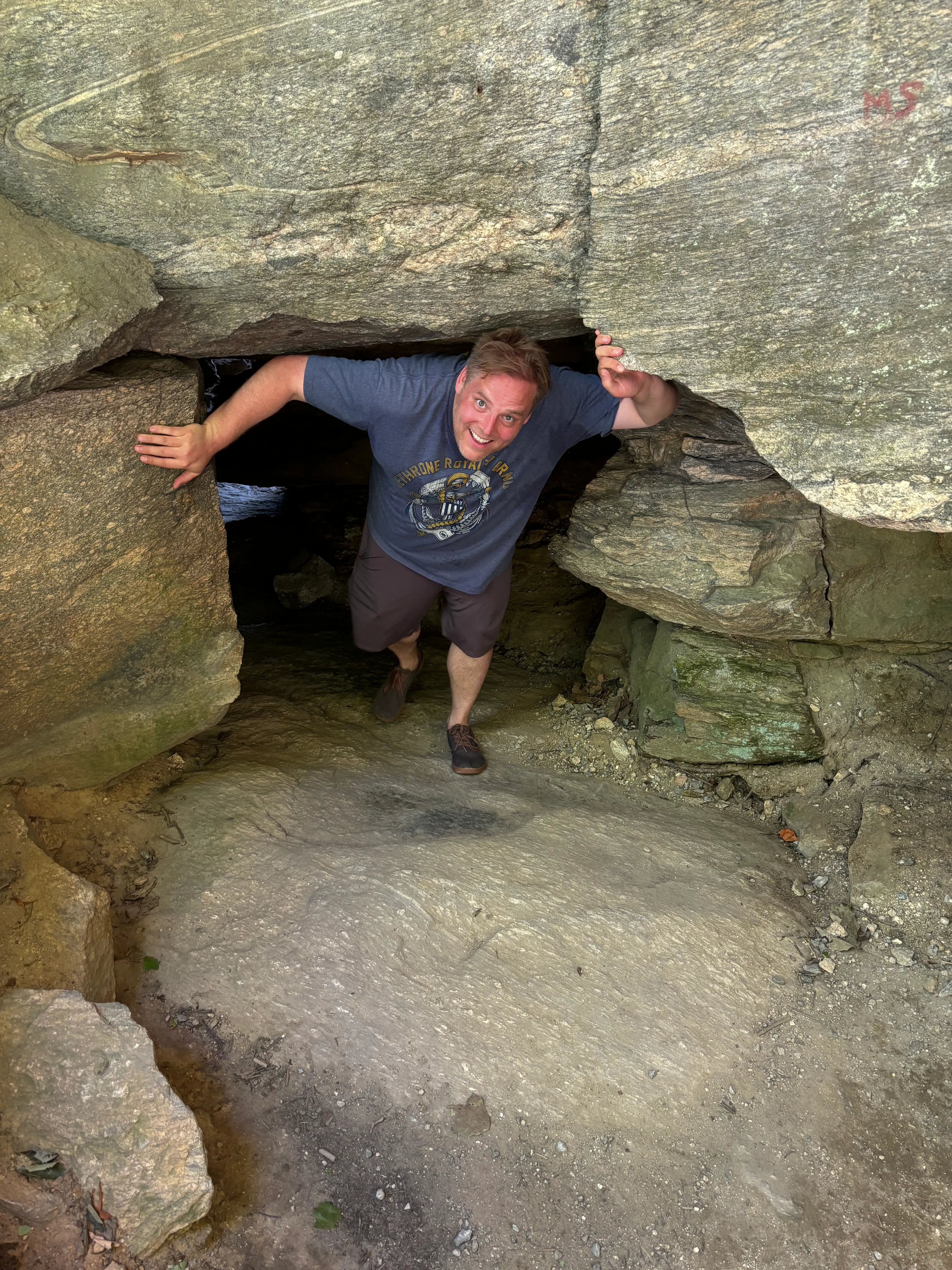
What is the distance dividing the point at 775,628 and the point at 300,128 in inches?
94.5

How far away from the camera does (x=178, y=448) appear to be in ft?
9.37

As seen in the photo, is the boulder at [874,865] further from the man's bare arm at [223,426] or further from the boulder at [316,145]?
the man's bare arm at [223,426]

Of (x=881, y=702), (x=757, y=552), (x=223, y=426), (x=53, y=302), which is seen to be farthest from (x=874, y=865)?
(x=53, y=302)

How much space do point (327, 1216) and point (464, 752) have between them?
1.91m

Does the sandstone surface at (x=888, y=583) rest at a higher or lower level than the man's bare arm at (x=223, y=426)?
lower

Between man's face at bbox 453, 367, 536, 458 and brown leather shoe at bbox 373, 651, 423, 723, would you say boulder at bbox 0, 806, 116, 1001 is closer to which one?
brown leather shoe at bbox 373, 651, 423, 723

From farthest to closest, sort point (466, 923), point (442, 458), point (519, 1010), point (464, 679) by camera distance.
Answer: point (464, 679) → point (442, 458) → point (466, 923) → point (519, 1010)

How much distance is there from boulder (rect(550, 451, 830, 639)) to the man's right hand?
1.60m

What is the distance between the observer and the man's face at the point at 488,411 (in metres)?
2.92

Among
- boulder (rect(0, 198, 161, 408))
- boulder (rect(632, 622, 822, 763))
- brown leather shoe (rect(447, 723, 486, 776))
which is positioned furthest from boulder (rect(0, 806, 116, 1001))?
boulder (rect(632, 622, 822, 763))

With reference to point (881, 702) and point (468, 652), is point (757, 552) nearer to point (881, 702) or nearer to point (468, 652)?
point (881, 702)

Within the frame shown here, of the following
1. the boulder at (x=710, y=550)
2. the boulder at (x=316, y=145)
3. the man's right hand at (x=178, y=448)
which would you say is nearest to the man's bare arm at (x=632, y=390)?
the boulder at (x=316, y=145)

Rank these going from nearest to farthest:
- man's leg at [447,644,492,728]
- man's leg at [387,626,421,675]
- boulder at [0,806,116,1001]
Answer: boulder at [0,806,116,1001] < man's leg at [447,644,492,728] < man's leg at [387,626,421,675]

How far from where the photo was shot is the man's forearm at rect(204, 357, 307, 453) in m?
2.94
